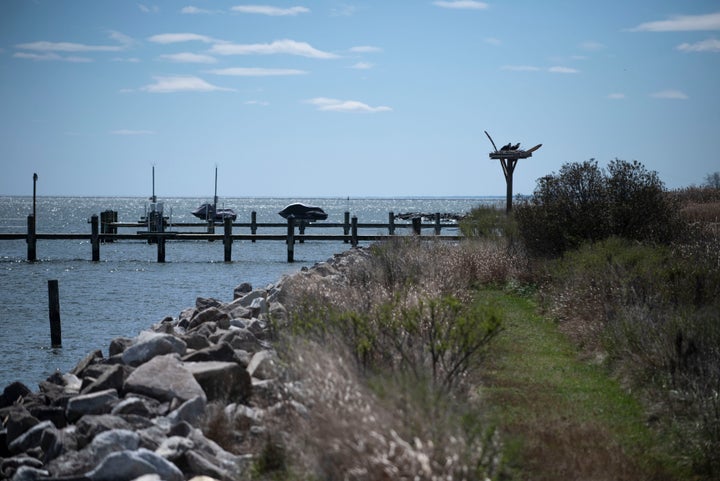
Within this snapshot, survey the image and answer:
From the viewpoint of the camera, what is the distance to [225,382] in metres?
8.76

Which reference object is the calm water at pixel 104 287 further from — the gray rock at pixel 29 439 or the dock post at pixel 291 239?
the gray rock at pixel 29 439

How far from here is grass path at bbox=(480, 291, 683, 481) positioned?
6.93 meters

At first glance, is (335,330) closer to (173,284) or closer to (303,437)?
(303,437)

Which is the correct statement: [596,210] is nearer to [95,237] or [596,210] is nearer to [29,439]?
[29,439]

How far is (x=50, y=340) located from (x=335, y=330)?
41.5ft

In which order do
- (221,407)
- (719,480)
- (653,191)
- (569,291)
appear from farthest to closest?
(653,191) < (569,291) < (221,407) < (719,480)

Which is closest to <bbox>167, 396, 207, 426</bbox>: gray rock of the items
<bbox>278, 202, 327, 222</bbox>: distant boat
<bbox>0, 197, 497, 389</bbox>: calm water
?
<bbox>0, 197, 497, 389</bbox>: calm water

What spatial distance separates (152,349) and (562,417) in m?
4.81

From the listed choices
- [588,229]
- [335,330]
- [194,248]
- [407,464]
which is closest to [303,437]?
[407,464]

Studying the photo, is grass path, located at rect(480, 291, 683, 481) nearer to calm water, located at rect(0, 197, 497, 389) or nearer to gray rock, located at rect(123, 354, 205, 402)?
gray rock, located at rect(123, 354, 205, 402)

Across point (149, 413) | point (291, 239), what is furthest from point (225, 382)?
point (291, 239)

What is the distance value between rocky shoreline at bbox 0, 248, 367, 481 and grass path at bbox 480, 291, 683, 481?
6.41 ft

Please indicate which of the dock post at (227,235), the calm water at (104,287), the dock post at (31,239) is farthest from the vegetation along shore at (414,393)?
the dock post at (31,239)

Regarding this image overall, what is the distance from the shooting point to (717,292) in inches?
446
